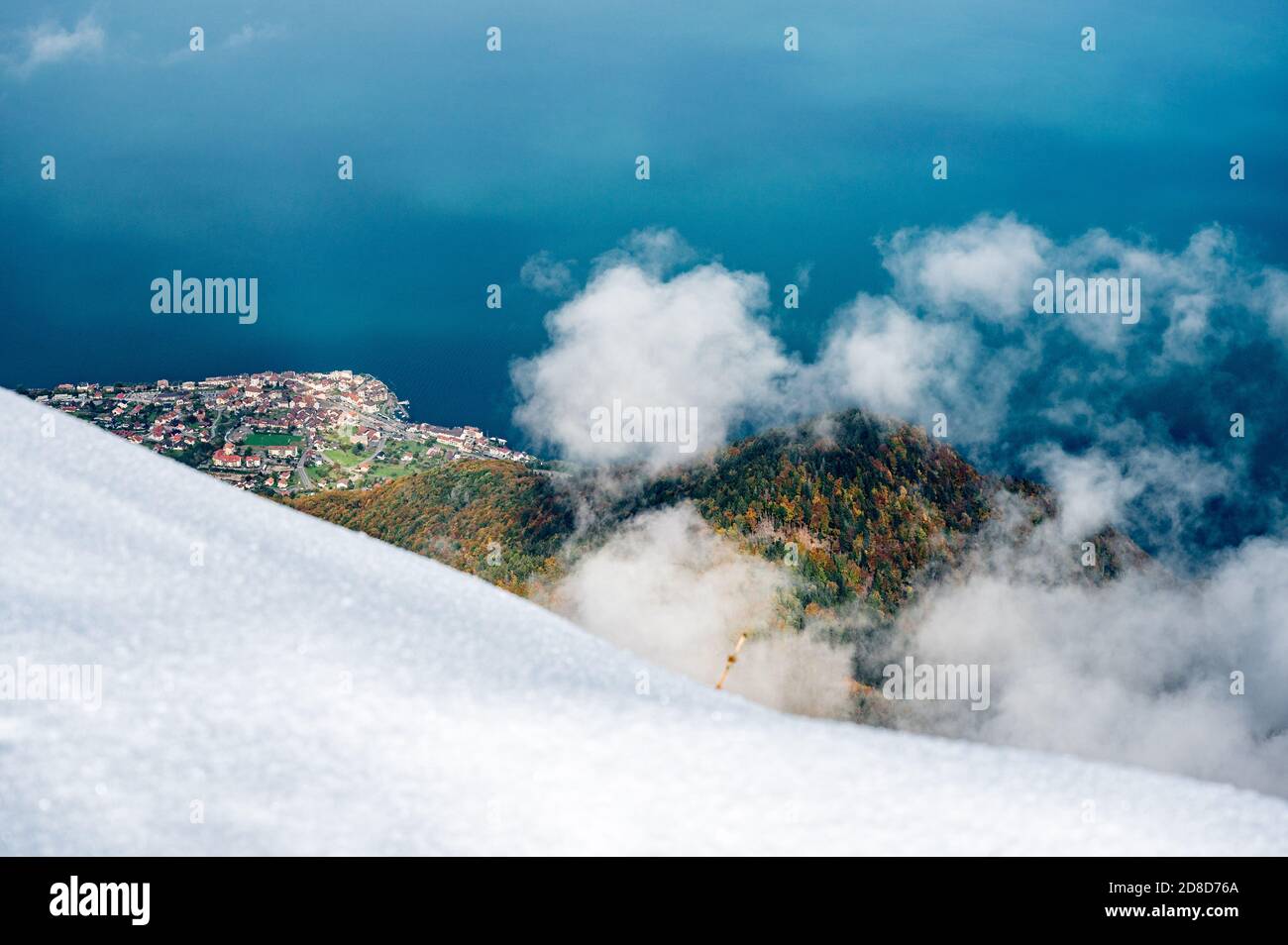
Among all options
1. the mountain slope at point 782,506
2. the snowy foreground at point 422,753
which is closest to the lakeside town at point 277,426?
the mountain slope at point 782,506

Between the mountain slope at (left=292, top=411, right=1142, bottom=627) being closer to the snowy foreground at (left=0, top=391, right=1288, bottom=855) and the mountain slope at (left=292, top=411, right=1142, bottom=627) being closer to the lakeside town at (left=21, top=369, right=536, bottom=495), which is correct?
the lakeside town at (left=21, top=369, right=536, bottom=495)

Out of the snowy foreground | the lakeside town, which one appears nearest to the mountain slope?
the lakeside town

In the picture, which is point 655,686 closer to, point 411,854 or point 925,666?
point 411,854

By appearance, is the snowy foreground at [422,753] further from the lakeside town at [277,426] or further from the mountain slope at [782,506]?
the mountain slope at [782,506]

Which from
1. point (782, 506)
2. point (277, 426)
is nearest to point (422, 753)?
point (277, 426)
